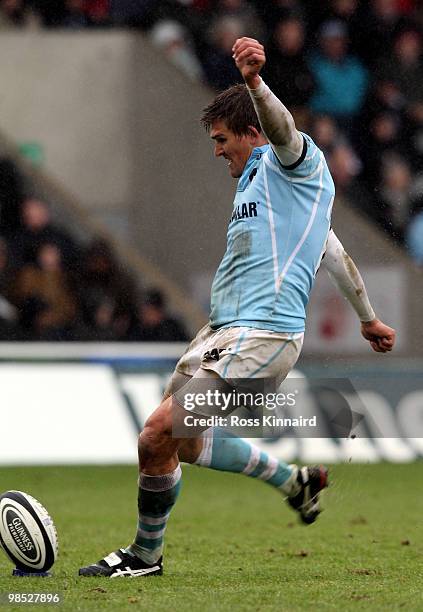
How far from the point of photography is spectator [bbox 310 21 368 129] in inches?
497

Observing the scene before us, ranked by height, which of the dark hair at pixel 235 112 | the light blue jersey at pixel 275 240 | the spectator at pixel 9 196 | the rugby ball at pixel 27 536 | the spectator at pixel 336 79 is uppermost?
the dark hair at pixel 235 112

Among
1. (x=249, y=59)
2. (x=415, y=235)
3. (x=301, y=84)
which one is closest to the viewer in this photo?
(x=249, y=59)

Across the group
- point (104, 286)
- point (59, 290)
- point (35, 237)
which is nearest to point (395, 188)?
point (104, 286)

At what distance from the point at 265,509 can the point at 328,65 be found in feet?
16.7

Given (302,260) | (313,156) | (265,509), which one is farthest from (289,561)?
(265,509)

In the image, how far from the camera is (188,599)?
16.7ft

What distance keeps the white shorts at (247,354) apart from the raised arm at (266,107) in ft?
2.38

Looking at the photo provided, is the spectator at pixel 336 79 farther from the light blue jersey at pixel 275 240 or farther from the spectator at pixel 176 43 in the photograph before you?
the light blue jersey at pixel 275 240

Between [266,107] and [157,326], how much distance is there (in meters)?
6.99

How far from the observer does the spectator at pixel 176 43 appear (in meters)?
13.4

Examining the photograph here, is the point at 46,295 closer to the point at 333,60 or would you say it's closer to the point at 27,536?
→ the point at 333,60

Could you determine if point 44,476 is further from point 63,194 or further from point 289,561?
point 289,561

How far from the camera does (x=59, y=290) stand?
12.2 metres

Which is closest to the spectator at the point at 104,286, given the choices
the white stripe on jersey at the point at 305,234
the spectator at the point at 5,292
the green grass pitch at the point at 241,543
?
the spectator at the point at 5,292
